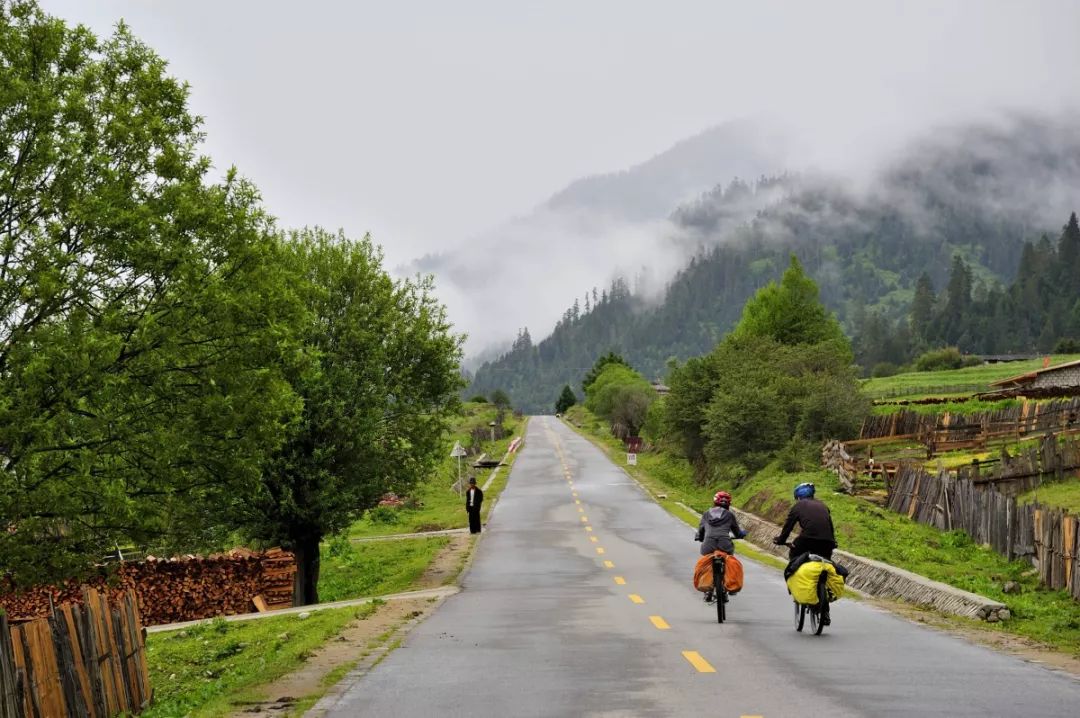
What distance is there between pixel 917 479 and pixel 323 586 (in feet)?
60.7

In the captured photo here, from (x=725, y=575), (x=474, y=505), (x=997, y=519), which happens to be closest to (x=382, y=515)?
(x=474, y=505)

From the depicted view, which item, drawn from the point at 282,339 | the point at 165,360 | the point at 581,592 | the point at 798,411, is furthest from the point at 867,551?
the point at 798,411

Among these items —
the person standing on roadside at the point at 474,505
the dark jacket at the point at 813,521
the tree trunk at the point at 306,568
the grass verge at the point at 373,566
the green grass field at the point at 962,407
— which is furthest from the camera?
the green grass field at the point at 962,407

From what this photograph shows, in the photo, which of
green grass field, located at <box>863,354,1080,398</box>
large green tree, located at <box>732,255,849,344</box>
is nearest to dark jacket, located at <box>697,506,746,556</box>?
large green tree, located at <box>732,255,849,344</box>

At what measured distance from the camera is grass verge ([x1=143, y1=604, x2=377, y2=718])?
12.5m

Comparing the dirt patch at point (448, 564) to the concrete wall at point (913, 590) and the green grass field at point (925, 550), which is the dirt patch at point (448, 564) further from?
the green grass field at point (925, 550)

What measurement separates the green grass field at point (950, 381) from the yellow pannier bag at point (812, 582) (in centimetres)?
7976

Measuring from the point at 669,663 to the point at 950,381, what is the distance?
112468mm

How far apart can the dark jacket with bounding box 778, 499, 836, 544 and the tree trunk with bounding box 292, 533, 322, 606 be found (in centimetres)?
1667

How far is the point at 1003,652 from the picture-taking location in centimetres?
1312

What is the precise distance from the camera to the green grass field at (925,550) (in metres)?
16.5

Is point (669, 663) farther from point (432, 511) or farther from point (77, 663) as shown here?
point (432, 511)

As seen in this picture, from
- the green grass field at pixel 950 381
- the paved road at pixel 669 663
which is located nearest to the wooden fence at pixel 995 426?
the paved road at pixel 669 663

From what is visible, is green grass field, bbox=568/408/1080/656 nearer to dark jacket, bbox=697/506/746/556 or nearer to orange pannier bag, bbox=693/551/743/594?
orange pannier bag, bbox=693/551/743/594
